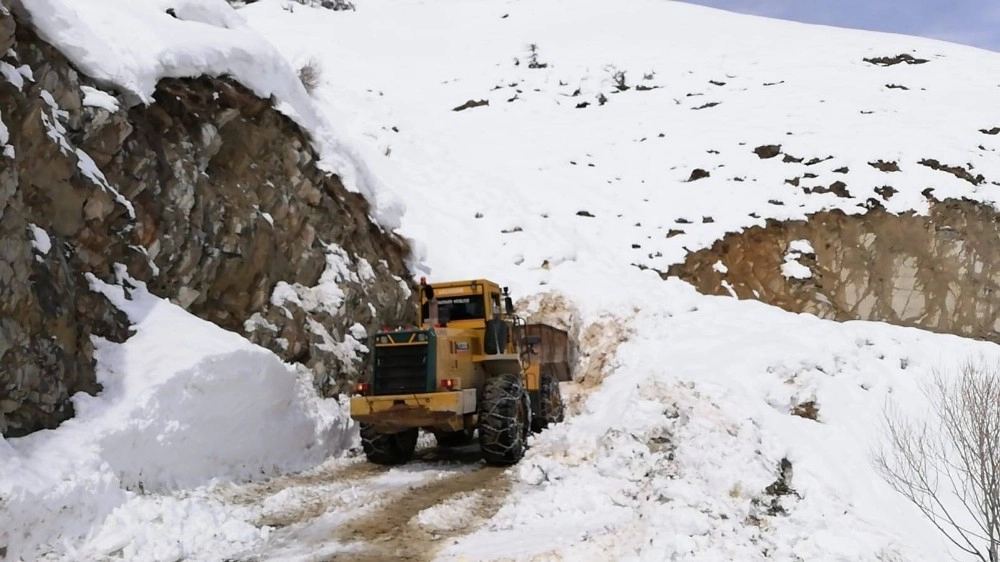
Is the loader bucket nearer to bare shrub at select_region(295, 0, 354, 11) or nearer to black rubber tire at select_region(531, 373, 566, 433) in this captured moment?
black rubber tire at select_region(531, 373, 566, 433)

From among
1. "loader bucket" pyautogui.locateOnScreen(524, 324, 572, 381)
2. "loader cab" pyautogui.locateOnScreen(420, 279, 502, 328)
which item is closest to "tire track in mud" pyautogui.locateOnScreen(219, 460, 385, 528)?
"loader cab" pyautogui.locateOnScreen(420, 279, 502, 328)

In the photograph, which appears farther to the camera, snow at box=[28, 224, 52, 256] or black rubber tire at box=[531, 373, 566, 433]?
black rubber tire at box=[531, 373, 566, 433]

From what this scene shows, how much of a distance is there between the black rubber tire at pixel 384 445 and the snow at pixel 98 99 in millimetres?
6001

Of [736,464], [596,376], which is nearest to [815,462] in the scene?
[736,464]

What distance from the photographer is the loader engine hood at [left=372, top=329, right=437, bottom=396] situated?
422 inches

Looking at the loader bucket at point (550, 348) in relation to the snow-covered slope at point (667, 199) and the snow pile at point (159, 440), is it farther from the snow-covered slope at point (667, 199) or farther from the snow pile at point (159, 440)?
the snow pile at point (159, 440)

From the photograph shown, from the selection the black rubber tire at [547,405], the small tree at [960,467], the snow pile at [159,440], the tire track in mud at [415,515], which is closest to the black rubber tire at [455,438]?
the black rubber tire at [547,405]

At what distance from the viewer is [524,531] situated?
25.7 ft

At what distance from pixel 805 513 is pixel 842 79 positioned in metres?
29.7

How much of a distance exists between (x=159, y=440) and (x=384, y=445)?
3.84 meters

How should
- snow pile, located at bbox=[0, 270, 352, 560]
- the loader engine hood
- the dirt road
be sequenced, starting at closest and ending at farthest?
snow pile, located at bbox=[0, 270, 352, 560] → the dirt road → the loader engine hood

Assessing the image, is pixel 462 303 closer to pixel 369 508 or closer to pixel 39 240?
pixel 369 508

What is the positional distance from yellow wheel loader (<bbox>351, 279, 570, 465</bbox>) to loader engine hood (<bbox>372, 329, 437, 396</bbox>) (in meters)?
0.02

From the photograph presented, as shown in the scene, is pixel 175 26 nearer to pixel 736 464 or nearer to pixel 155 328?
pixel 155 328
